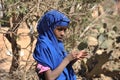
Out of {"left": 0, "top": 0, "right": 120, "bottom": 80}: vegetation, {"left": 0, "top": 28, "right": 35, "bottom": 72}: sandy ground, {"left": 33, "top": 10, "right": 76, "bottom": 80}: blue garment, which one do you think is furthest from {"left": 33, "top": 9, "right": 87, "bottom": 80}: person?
{"left": 0, "top": 28, "right": 35, "bottom": 72}: sandy ground

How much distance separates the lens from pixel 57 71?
3047 mm

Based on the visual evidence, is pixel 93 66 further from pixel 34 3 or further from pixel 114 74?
pixel 34 3

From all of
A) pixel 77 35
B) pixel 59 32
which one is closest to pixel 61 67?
pixel 59 32

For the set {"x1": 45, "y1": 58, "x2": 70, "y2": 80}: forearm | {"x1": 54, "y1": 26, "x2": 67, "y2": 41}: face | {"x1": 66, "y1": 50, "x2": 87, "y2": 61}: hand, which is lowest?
{"x1": 45, "y1": 58, "x2": 70, "y2": 80}: forearm

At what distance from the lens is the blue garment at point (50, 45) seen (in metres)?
3.12

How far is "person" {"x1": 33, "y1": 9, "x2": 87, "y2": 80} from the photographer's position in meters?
3.06

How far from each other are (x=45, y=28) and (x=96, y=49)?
169 inches

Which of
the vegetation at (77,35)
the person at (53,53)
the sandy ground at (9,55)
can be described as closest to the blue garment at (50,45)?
the person at (53,53)

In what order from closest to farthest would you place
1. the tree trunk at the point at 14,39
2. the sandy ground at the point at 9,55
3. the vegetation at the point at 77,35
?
the vegetation at the point at 77,35 → the tree trunk at the point at 14,39 → the sandy ground at the point at 9,55

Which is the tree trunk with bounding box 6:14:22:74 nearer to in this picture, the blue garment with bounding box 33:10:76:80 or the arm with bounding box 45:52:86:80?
the blue garment with bounding box 33:10:76:80

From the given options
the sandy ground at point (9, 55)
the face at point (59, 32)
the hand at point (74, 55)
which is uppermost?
the face at point (59, 32)

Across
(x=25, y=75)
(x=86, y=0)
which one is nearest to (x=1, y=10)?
(x=25, y=75)

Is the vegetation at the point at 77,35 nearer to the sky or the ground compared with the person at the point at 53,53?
nearer to the ground

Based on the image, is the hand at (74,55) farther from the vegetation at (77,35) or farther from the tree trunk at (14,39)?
the tree trunk at (14,39)
